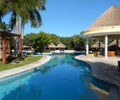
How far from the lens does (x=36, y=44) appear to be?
54.9 meters

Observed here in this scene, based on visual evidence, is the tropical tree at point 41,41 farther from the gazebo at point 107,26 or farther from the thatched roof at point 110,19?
the thatched roof at point 110,19

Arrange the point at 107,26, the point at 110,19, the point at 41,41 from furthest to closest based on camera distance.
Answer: the point at 41,41
the point at 110,19
the point at 107,26

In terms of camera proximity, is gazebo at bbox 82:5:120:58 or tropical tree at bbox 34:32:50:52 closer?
gazebo at bbox 82:5:120:58

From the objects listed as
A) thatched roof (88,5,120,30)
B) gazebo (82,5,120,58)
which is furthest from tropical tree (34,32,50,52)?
thatched roof (88,5,120,30)

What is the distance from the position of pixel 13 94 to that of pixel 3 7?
11.8 metres

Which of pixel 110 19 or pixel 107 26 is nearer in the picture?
pixel 107 26

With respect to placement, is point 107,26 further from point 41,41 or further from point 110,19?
point 41,41

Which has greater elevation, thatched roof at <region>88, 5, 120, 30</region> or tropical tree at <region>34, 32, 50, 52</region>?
thatched roof at <region>88, 5, 120, 30</region>

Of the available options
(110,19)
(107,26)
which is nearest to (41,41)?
(110,19)

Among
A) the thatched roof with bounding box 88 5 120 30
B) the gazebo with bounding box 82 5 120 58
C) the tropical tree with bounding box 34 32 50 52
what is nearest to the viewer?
the gazebo with bounding box 82 5 120 58

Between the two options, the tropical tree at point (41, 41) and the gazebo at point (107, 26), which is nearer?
the gazebo at point (107, 26)

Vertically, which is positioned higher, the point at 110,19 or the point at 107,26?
the point at 110,19

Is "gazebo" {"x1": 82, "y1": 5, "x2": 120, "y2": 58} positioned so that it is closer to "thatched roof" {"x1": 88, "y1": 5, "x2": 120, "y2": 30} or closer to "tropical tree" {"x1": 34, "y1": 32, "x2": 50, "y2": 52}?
"thatched roof" {"x1": 88, "y1": 5, "x2": 120, "y2": 30}

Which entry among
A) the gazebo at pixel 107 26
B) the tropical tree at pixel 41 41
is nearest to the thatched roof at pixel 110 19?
the gazebo at pixel 107 26
